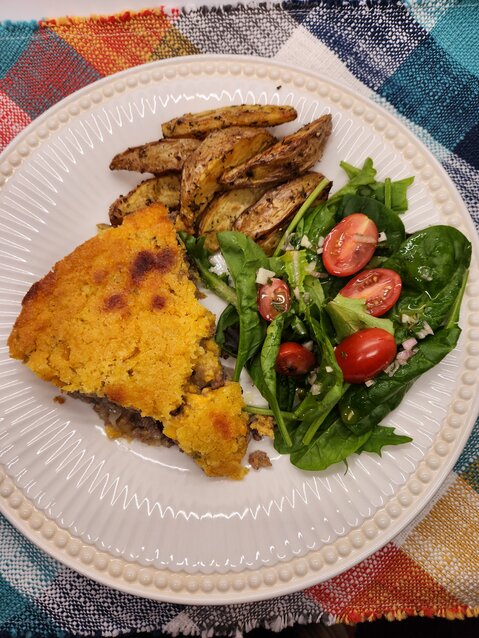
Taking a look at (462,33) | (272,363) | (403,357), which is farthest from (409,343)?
(462,33)

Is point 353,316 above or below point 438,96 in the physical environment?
below

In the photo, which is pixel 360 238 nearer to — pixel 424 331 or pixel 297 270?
pixel 297 270

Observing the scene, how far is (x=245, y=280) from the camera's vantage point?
2.58m

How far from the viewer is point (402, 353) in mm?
2506

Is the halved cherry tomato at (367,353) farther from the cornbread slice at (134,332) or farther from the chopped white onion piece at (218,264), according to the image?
the chopped white onion piece at (218,264)

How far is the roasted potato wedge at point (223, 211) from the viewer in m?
2.65

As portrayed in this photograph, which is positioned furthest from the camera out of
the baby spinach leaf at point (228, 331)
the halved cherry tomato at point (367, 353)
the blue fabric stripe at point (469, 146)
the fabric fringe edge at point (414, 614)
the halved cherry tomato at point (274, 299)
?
the blue fabric stripe at point (469, 146)

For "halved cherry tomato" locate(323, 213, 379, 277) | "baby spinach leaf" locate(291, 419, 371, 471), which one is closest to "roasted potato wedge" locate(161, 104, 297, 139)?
"halved cherry tomato" locate(323, 213, 379, 277)

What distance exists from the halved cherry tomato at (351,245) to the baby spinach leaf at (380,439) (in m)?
0.78

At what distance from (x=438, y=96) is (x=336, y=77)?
59 centimetres

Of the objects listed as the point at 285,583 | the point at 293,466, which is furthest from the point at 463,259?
the point at 285,583

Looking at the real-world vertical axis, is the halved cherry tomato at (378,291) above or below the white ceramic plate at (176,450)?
above

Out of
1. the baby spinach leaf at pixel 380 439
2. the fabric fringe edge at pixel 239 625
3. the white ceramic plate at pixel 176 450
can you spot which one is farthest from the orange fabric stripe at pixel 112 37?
the fabric fringe edge at pixel 239 625

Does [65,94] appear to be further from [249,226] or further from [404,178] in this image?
[404,178]
